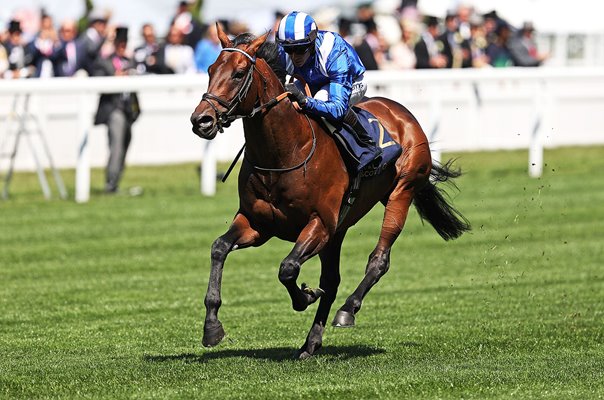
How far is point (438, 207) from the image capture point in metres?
9.15

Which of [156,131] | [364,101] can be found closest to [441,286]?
[364,101]

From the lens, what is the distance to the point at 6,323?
934cm

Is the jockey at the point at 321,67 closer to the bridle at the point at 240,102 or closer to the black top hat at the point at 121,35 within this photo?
the bridle at the point at 240,102

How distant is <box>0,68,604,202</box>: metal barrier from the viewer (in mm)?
15031

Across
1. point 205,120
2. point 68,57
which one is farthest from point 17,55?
point 205,120

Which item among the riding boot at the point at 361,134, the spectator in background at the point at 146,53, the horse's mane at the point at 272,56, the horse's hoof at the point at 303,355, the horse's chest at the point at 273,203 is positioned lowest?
the spectator in background at the point at 146,53

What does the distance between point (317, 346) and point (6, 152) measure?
9.66m

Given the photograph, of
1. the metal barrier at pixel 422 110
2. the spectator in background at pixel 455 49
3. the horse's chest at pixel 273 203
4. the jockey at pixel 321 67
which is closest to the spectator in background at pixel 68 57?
the metal barrier at pixel 422 110

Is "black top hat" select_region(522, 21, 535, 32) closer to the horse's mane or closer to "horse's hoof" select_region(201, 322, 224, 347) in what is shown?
the horse's mane

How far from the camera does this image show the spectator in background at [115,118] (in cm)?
1580

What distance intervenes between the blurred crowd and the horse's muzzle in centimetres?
956

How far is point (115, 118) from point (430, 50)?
23.0 feet

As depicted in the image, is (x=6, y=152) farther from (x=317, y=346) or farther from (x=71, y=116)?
(x=317, y=346)

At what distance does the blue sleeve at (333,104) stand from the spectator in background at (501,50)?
14128mm
